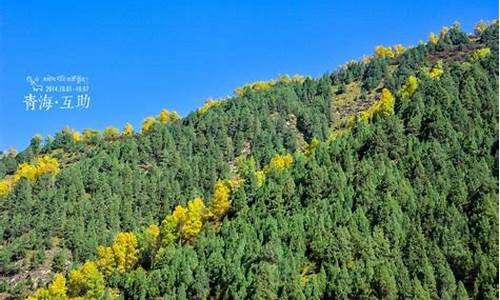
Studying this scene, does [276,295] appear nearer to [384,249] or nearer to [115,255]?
[384,249]

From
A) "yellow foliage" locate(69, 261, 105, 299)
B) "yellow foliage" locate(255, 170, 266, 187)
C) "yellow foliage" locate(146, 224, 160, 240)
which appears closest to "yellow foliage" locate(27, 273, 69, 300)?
"yellow foliage" locate(69, 261, 105, 299)

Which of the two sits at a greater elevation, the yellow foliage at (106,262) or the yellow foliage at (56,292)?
the yellow foliage at (106,262)

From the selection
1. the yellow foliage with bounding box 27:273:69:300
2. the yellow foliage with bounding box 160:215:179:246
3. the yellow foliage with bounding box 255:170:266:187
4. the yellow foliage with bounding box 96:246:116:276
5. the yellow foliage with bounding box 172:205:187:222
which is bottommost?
the yellow foliage with bounding box 27:273:69:300

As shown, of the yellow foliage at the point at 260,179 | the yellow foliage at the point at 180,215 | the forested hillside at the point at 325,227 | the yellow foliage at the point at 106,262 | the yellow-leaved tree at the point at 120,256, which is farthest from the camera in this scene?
the yellow foliage at the point at 260,179

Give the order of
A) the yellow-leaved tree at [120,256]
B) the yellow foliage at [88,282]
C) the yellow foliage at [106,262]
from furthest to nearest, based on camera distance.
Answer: the yellow-leaved tree at [120,256], the yellow foliage at [106,262], the yellow foliage at [88,282]

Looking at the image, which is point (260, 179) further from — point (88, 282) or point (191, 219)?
point (88, 282)

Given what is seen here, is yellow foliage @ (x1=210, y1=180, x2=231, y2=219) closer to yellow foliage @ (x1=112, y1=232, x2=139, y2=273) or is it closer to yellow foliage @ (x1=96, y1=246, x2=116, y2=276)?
yellow foliage @ (x1=112, y1=232, x2=139, y2=273)

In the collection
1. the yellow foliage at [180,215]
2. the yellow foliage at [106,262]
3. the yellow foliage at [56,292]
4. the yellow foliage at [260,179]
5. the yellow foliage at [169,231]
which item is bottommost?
the yellow foliage at [56,292]

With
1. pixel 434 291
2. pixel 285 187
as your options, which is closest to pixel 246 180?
pixel 285 187

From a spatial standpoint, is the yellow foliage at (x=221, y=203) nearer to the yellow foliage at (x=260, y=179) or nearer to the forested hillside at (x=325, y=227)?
the forested hillside at (x=325, y=227)

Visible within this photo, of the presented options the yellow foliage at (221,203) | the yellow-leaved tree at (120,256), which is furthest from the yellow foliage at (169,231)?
the yellow foliage at (221,203)

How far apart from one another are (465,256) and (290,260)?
26.8m

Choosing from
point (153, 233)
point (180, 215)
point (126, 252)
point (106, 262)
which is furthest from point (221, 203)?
point (106, 262)

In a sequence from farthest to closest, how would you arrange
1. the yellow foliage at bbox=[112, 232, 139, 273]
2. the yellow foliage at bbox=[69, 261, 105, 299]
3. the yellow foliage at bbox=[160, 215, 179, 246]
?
the yellow foliage at bbox=[160, 215, 179, 246] → the yellow foliage at bbox=[112, 232, 139, 273] → the yellow foliage at bbox=[69, 261, 105, 299]
